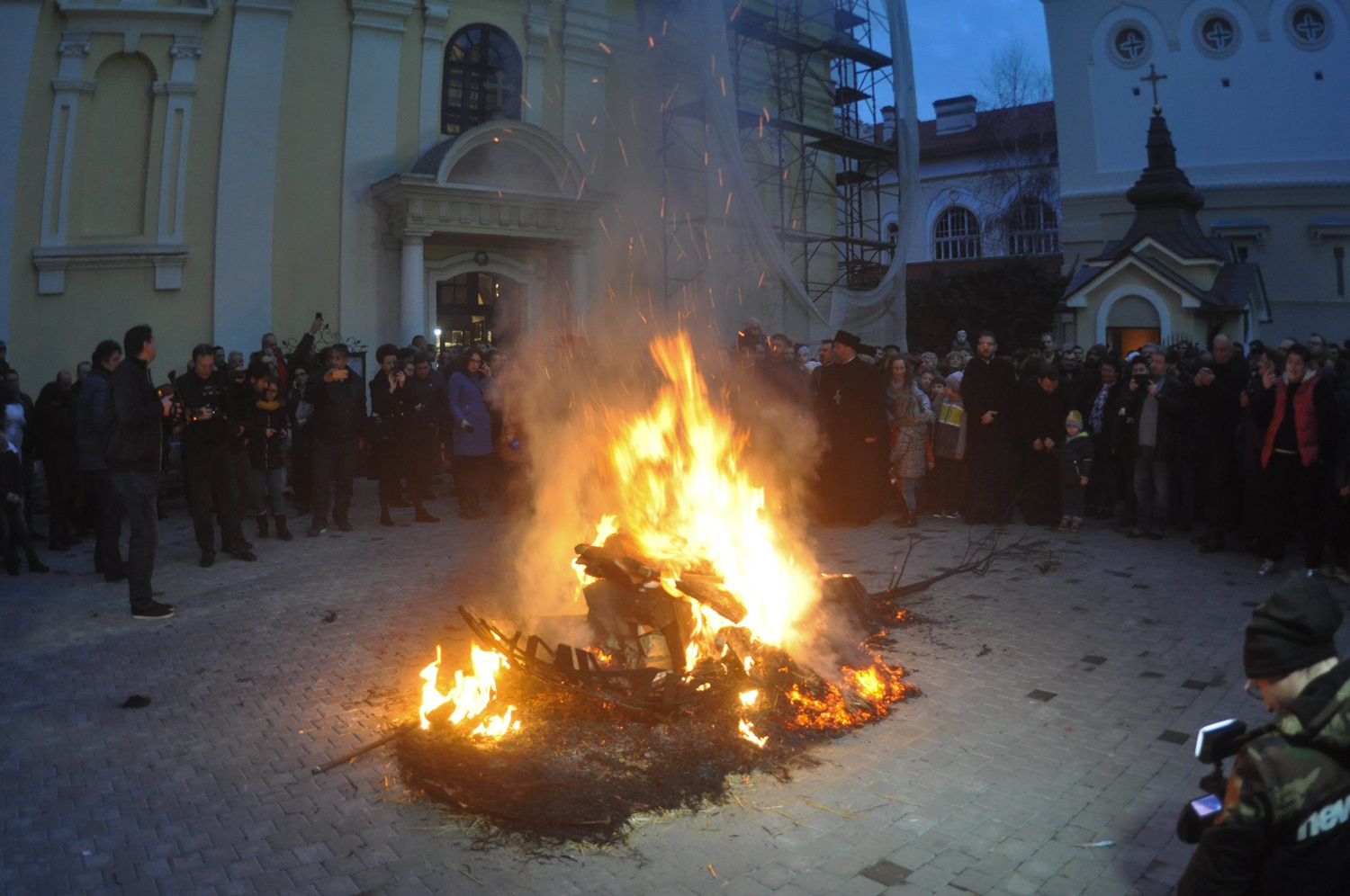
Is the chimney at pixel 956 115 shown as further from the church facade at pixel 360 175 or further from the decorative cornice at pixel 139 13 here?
the decorative cornice at pixel 139 13

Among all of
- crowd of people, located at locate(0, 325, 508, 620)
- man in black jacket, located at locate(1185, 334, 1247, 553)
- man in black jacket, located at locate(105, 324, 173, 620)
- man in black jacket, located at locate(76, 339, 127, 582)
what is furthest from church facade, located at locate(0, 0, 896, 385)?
man in black jacket, located at locate(105, 324, 173, 620)

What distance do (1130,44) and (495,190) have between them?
27.0 meters

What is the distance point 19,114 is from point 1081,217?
1248 inches

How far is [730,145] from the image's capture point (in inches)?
552

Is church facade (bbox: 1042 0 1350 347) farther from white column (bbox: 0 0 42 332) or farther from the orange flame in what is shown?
white column (bbox: 0 0 42 332)

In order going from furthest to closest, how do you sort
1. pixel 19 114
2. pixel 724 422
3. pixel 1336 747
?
pixel 19 114, pixel 724 422, pixel 1336 747

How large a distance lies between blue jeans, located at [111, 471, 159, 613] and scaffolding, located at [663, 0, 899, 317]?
35.0 ft

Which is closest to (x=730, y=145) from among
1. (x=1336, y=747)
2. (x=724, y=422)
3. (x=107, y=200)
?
(x=724, y=422)

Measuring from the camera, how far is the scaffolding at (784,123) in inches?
687

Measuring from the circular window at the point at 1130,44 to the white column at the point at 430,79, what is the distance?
26061 millimetres

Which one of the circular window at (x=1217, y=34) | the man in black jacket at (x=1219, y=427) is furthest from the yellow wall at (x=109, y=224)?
the circular window at (x=1217, y=34)

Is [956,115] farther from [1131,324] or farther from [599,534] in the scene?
[599,534]

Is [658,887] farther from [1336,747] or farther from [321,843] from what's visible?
[1336,747]

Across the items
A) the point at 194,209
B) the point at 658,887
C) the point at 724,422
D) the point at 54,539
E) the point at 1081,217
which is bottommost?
the point at 658,887
